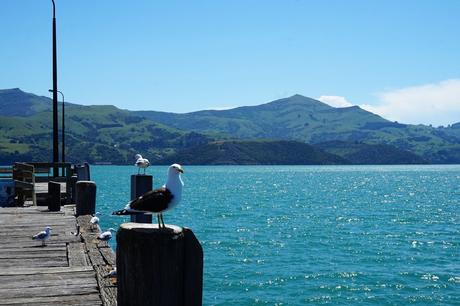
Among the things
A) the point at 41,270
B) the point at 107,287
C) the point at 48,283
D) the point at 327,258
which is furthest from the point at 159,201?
the point at 327,258

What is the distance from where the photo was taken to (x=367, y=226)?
165ft

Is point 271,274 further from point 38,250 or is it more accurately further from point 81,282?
point 81,282

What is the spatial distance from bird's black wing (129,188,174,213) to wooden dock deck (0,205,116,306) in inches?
85.9

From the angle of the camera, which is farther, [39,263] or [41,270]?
[39,263]

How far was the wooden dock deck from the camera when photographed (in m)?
8.16

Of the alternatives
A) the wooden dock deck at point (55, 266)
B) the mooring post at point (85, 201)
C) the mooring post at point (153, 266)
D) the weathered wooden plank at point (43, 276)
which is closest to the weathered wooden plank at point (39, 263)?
the wooden dock deck at point (55, 266)

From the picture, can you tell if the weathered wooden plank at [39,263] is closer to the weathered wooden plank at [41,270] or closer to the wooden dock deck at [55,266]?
the wooden dock deck at [55,266]

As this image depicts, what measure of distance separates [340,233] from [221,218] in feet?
50.0

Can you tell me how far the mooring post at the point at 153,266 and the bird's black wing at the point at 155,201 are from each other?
706 mm

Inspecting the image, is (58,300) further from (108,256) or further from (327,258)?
(327,258)

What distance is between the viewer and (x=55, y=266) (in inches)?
414

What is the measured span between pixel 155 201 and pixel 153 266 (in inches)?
44.7

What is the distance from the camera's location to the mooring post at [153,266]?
536 cm

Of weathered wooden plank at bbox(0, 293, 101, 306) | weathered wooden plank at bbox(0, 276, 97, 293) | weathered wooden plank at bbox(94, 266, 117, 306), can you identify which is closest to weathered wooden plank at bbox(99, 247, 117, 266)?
weathered wooden plank at bbox(94, 266, 117, 306)
